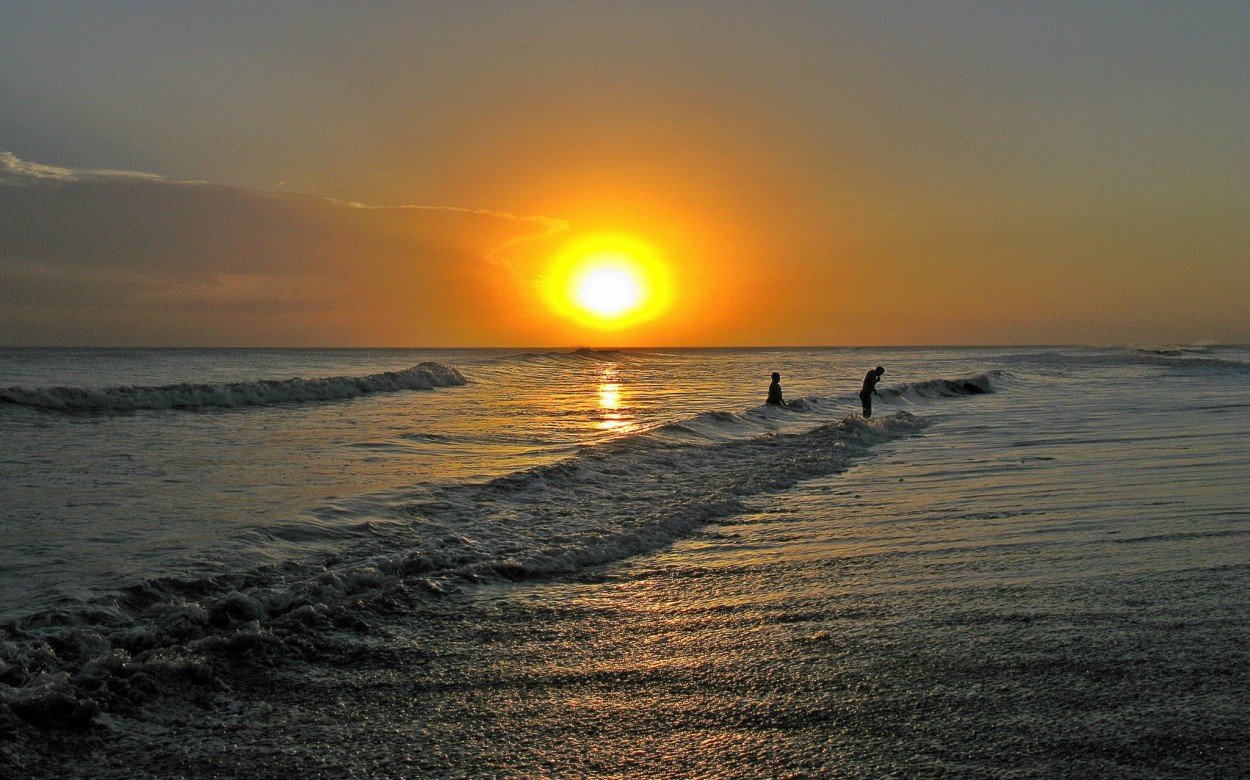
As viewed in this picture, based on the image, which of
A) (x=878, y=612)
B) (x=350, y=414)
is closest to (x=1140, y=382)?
(x=350, y=414)

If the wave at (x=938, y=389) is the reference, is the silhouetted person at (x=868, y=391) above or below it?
above

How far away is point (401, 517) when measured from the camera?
32.4 feet

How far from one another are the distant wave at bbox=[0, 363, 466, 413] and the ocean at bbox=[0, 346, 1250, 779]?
13970 millimetres

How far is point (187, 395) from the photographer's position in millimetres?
29641

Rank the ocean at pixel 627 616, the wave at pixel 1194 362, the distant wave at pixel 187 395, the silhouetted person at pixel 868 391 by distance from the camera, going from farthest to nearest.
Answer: the wave at pixel 1194 362
the distant wave at pixel 187 395
the silhouetted person at pixel 868 391
the ocean at pixel 627 616

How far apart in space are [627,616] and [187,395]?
92.0ft

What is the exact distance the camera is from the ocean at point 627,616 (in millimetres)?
4035

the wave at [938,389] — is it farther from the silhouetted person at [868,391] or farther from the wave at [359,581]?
the wave at [359,581]

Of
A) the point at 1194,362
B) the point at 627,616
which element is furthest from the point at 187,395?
the point at 1194,362

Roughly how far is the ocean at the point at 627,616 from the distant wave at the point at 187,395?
45.8ft

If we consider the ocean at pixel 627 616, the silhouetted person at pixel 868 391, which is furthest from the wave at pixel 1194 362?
the ocean at pixel 627 616

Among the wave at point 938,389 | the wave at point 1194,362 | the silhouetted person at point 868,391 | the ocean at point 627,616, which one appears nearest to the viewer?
the ocean at point 627,616

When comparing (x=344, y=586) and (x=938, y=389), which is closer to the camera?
(x=344, y=586)

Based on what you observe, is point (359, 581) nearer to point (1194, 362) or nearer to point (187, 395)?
point (187, 395)
